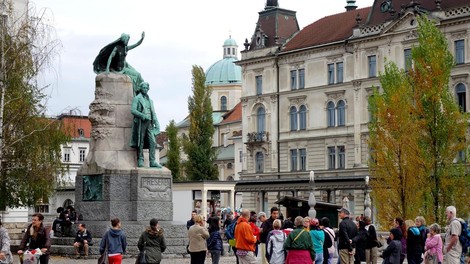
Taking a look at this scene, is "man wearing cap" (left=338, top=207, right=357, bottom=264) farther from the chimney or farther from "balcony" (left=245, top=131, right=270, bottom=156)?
the chimney

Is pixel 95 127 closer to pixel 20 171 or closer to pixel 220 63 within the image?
pixel 20 171

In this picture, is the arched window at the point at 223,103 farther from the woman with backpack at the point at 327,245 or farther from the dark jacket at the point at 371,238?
the woman with backpack at the point at 327,245

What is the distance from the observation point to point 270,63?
78.0 meters

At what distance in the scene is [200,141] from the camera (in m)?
90.1

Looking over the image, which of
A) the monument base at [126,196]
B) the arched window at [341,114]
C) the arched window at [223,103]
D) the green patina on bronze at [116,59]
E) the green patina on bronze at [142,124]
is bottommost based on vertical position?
the monument base at [126,196]

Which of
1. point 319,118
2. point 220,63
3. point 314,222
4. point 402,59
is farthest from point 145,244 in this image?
point 220,63

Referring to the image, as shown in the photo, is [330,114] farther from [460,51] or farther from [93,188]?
[93,188]

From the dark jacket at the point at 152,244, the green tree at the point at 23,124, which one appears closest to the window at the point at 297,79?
the green tree at the point at 23,124

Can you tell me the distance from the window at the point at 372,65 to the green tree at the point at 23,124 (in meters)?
38.0

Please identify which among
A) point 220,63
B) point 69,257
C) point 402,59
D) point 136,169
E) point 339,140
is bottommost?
point 69,257

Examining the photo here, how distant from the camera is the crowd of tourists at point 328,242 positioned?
55.1 feet

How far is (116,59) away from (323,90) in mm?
48373

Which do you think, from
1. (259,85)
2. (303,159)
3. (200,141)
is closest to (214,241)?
(303,159)

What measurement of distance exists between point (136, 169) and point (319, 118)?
49426 mm
